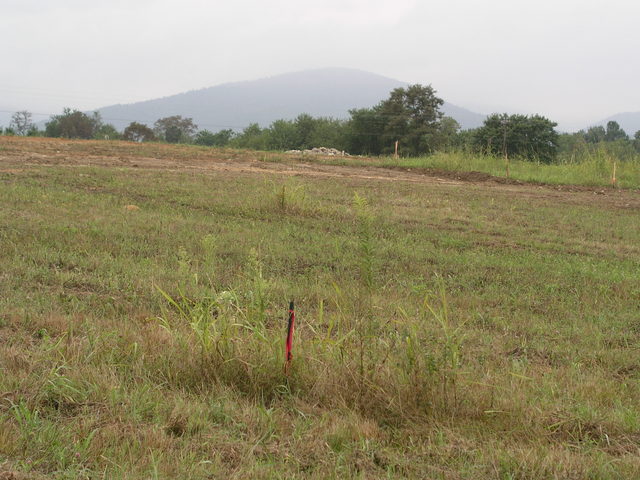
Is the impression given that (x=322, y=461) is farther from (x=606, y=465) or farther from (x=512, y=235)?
(x=512, y=235)

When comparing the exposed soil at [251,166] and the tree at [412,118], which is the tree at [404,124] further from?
the exposed soil at [251,166]

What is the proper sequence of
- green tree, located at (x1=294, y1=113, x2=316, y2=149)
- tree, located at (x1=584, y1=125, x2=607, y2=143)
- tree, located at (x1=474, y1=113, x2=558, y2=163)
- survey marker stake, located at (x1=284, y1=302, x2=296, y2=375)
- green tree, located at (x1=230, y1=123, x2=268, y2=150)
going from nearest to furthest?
survey marker stake, located at (x1=284, y1=302, x2=296, y2=375) → tree, located at (x1=474, y1=113, x2=558, y2=163) → green tree, located at (x1=294, y1=113, x2=316, y2=149) → green tree, located at (x1=230, y1=123, x2=268, y2=150) → tree, located at (x1=584, y1=125, x2=607, y2=143)

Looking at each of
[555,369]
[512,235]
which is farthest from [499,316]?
[512,235]

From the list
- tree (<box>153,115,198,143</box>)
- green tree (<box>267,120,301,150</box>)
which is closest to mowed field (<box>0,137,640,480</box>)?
green tree (<box>267,120,301,150</box>)

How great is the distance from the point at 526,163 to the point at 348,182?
918 cm

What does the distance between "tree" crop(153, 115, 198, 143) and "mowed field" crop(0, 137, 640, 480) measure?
81266 mm

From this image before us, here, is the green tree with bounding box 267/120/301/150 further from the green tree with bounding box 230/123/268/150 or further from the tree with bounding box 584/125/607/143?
the tree with bounding box 584/125/607/143

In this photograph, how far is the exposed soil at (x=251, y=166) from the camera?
50.5ft

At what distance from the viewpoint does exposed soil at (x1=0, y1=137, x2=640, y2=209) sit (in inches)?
606

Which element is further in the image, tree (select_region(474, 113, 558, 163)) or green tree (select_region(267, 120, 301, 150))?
green tree (select_region(267, 120, 301, 150))

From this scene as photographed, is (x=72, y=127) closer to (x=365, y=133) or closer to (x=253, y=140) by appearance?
(x=253, y=140)

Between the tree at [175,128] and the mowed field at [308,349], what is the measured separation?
3199 inches

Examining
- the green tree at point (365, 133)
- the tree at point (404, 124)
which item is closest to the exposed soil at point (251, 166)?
the tree at point (404, 124)

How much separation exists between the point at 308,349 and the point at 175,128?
3544 inches
